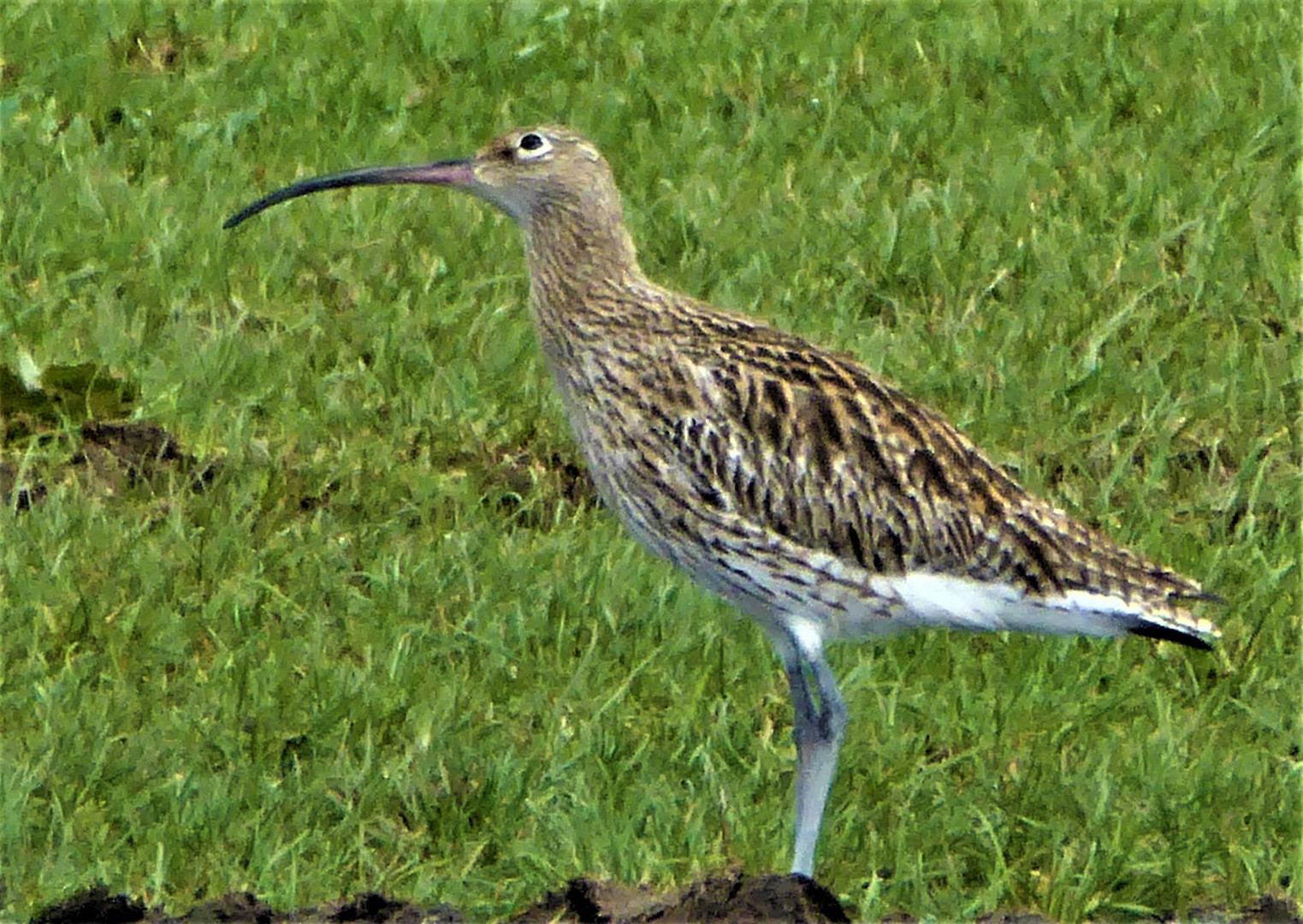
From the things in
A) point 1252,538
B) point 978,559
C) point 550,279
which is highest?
point 550,279

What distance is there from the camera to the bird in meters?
6.50

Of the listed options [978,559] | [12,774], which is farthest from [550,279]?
[12,774]

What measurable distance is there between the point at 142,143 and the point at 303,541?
127 inches

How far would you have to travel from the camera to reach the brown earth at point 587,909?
524cm

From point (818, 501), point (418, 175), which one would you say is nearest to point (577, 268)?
point (418, 175)

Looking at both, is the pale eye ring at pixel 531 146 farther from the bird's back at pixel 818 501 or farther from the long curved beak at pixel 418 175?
the bird's back at pixel 818 501

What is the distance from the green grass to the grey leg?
156 mm

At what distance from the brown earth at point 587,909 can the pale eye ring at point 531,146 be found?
2371 millimetres

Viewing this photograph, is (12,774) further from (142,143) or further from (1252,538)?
(142,143)

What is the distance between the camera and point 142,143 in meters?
10.4

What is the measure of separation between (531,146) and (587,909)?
8.37 feet

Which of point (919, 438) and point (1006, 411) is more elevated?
point (919, 438)

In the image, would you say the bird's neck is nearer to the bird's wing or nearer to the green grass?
the bird's wing

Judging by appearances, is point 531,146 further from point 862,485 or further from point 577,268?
point 862,485
